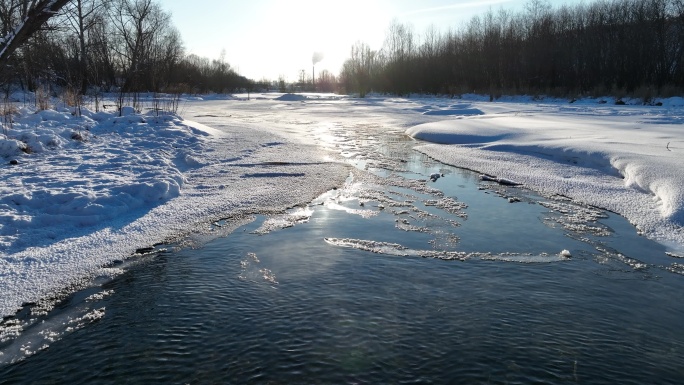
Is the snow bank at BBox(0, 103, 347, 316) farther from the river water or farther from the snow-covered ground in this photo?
the river water

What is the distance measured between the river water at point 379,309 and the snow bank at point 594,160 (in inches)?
18.7

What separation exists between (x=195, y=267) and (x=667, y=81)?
3327 centimetres

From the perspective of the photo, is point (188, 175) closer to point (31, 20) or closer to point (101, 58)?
point (31, 20)

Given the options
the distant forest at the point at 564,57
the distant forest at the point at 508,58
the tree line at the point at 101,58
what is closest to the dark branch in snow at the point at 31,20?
the tree line at the point at 101,58

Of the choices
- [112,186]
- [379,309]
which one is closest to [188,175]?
[112,186]

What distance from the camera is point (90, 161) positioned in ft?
21.4

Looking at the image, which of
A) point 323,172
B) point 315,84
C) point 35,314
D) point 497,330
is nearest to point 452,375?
point 497,330

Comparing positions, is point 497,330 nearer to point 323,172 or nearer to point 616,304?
point 616,304

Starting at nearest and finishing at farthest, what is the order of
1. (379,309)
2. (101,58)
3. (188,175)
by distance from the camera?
(379,309) → (188,175) → (101,58)

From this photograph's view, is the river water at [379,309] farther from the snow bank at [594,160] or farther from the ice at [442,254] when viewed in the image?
the snow bank at [594,160]

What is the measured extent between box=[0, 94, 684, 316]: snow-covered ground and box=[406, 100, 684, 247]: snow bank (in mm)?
20

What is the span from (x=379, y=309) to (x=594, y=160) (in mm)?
5928

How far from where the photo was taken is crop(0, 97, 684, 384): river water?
7.61ft

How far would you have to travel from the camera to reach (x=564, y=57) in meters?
33.6
